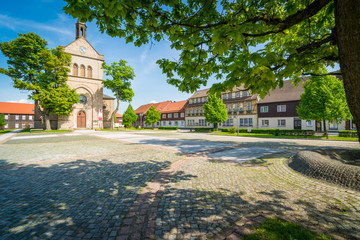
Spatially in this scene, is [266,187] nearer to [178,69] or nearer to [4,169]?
[178,69]

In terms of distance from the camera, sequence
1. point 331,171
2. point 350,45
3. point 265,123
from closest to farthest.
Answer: point 350,45 → point 331,171 → point 265,123

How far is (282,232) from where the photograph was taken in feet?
7.93

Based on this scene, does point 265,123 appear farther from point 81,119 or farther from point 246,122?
point 81,119

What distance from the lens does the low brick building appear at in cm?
5862

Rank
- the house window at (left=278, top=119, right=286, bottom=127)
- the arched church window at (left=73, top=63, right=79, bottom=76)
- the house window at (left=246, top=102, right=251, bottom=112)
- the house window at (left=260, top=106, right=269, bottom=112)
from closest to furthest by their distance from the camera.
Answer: the house window at (left=278, top=119, right=286, bottom=127) < the house window at (left=260, top=106, right=269, bottom=112) < the arched church window at (left=73, top=63, right=79, bottom=76) < the house window at (left=246, top=102, right=251, bottom=112)

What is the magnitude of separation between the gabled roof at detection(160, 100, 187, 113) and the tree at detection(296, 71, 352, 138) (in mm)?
36120

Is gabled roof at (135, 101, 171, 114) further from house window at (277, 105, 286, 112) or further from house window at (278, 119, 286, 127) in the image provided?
house window at (278, 119, 286, 127)

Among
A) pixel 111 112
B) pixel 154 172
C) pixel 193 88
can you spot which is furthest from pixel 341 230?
pixel 111 112

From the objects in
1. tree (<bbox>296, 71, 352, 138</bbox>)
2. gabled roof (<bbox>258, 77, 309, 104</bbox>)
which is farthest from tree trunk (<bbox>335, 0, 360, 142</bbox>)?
gabled roof (<bbox>258, 77, 309, 104</bbox>)

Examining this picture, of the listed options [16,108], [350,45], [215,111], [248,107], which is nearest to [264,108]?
[248,107]

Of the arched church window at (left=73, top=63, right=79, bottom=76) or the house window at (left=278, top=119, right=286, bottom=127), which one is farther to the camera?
the arched church window at (left=73, top=63, right=79, bottom=76)

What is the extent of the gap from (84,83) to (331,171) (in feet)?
141

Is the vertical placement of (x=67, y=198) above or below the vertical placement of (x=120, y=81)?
below

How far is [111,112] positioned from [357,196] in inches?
1789
